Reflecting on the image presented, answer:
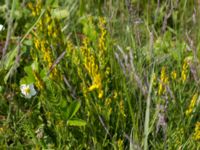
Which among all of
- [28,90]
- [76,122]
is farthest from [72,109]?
[28,90]

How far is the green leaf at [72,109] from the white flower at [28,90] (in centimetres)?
18

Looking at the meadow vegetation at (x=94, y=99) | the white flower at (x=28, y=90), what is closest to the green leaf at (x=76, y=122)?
the meadow vegetation at (x=94, y=99)

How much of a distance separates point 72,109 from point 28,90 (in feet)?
0.61

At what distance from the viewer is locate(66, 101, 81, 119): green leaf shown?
1.43m

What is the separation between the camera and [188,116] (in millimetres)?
1497

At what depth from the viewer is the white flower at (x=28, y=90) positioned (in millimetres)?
1546

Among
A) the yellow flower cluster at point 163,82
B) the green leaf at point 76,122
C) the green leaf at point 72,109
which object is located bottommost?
the green leaf at point 76,122

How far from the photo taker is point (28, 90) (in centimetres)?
154

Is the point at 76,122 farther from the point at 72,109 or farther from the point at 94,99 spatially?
the point at 94,99

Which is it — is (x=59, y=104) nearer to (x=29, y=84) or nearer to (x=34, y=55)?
(x=29, y=84)

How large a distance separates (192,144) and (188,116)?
94 mm

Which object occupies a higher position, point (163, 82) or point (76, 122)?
point (163, 82)

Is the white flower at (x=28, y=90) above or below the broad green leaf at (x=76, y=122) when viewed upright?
above

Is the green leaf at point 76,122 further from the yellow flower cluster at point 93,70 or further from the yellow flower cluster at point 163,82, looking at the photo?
the yellow flower cluster at point 163,82
